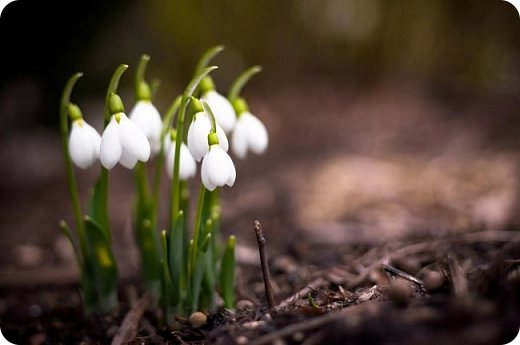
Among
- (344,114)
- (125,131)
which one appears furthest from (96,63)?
(125,131)

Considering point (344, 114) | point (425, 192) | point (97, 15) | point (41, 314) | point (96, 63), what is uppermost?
point (97, 15)

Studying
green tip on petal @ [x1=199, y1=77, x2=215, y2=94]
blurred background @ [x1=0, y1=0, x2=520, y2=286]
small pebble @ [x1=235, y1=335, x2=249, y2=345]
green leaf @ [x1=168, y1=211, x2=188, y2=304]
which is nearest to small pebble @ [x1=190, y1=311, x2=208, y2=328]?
green leaf @ [x1=168, y1=211, x2=188, y2=304]

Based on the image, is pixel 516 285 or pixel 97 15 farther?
pixel 97 15

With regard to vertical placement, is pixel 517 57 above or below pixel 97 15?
below

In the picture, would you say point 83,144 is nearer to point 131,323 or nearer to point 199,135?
point 199,135

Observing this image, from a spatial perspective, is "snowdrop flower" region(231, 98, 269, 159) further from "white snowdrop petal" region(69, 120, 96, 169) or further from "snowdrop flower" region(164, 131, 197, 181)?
"white snowdrop petal" region(69, 120, 96, 169)

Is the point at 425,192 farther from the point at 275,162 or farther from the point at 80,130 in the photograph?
the point at 80,130
